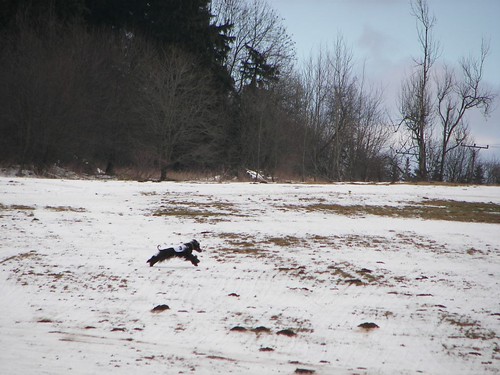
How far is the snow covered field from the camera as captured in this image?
650cm

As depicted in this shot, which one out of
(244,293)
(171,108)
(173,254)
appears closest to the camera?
(244,293)

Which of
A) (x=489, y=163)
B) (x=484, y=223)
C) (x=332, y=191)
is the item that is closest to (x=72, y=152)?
(x=332, y=191)

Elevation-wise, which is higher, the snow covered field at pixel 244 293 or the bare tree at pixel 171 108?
the bare tree at pixel 171 108

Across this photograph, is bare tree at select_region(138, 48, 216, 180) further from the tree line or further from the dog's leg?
the dog's leg

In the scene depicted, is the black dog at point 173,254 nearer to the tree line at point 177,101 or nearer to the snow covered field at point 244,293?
the snow covered field at point 244,293

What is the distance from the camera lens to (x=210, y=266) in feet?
35.8

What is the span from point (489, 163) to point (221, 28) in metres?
46.7

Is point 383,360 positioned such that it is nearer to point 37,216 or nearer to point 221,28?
point 37,216

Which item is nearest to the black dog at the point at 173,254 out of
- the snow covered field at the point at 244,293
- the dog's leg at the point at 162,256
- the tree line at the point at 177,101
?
the dog's leg at the point at 162,256

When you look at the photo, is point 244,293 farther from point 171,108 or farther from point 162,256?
point 171,108

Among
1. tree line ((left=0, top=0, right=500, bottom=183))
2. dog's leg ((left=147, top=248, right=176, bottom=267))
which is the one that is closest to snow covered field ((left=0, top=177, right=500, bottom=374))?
dog's leg ((left=147, top=248, right=176, bottom=267))

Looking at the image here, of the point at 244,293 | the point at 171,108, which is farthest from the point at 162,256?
the point at 171,108

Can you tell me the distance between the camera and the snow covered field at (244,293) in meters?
6.50

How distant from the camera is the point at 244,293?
362 inches
